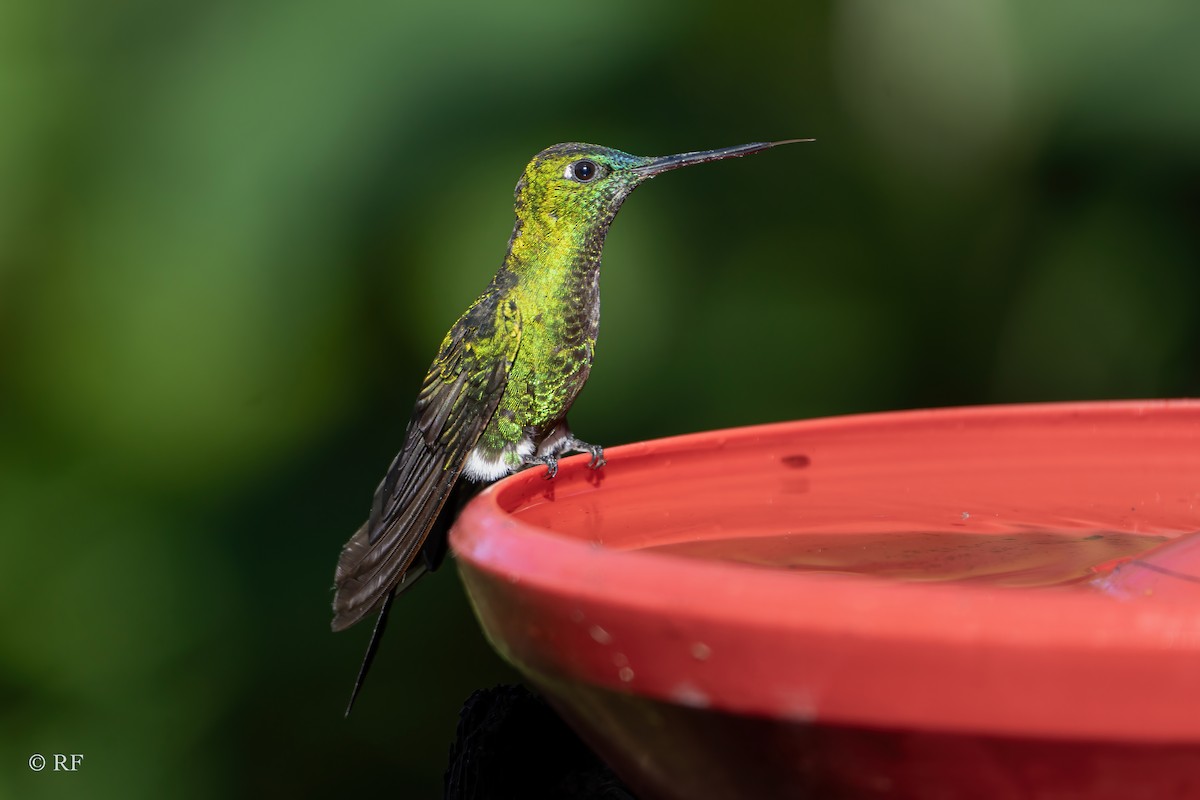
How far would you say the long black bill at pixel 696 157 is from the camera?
2.09 metres

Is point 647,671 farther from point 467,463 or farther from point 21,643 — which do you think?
point 21,643

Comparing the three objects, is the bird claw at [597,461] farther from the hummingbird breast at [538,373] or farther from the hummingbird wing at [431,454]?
the hummingbird breast at [538,373]

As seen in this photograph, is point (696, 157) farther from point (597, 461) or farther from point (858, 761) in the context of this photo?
point (858, 761)

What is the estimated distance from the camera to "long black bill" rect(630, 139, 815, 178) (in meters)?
2.09

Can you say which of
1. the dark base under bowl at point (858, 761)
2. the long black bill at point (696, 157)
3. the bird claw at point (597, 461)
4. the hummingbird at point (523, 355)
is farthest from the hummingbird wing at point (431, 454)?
the dark base under bowl at point (858, 761)

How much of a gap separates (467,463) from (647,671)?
155cm

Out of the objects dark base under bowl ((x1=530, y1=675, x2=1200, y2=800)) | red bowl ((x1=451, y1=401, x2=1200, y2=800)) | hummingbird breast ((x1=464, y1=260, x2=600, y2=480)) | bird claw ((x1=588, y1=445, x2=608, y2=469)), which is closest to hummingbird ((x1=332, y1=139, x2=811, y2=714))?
hummingbird breast ((x1=464, y1=260, x2=600, y2=480))

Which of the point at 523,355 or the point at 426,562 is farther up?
the point at 523,355

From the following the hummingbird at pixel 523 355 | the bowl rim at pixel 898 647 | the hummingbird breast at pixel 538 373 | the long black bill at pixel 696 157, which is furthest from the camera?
the hummingbird breast at pixel 538 373

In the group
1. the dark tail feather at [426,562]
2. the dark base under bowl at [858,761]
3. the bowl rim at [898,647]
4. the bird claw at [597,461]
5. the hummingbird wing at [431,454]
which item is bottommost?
the dark tail feather at [426,562]

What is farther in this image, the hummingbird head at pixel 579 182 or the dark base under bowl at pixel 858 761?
the hummingbird head at pixel 579 182

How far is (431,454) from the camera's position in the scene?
6.48 ft

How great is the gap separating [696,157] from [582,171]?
A: 0.85 ft

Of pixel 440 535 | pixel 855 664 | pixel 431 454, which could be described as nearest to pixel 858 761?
pixel 855 664
